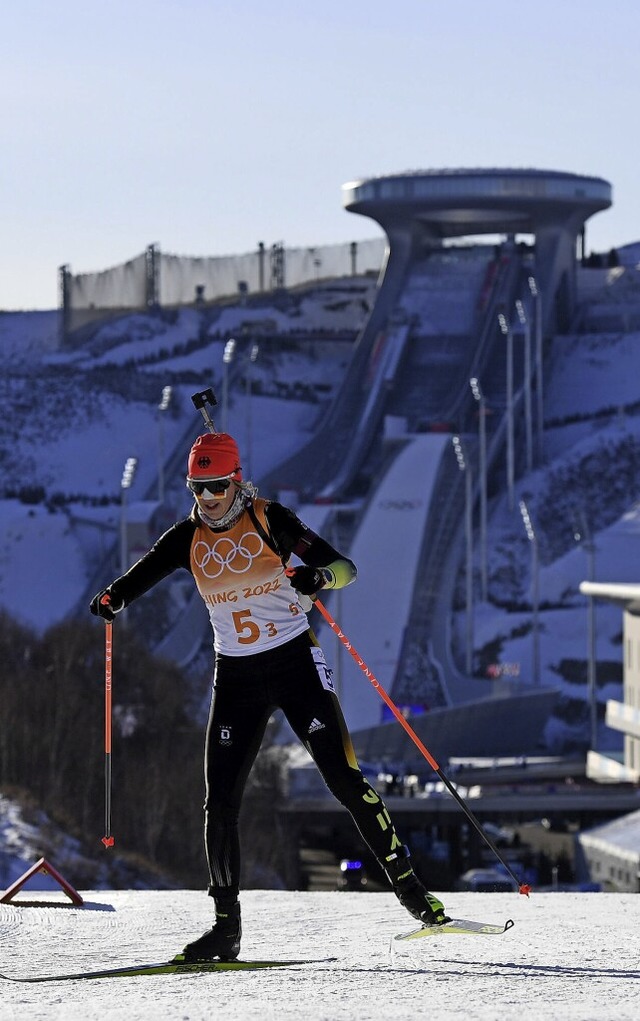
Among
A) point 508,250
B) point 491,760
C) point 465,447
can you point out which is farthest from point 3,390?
point 491,760

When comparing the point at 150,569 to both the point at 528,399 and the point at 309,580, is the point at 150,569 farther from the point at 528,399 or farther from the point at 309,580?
the point at 528,399

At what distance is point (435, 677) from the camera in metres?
62.5

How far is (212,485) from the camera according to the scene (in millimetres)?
8070

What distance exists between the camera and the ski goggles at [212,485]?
8062 mm

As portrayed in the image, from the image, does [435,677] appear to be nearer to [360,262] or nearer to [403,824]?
[403,824]

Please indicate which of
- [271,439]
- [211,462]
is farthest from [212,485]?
[271,439]

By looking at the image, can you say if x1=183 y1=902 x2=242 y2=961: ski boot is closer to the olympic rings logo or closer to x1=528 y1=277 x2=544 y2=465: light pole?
the olympic rings logo

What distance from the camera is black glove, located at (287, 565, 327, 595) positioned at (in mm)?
7973

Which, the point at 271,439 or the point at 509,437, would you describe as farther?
the point at 271,439

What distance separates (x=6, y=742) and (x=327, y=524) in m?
30.6

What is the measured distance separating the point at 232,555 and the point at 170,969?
151 cm

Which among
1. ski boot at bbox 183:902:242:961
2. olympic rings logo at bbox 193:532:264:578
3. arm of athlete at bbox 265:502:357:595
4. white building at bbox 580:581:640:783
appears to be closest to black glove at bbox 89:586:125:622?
olympic rings logo at bbox 193:532:264:578

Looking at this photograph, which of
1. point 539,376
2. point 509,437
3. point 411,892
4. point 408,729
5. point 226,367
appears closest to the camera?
point 411,892

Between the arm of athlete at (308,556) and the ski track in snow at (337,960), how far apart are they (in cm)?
138
